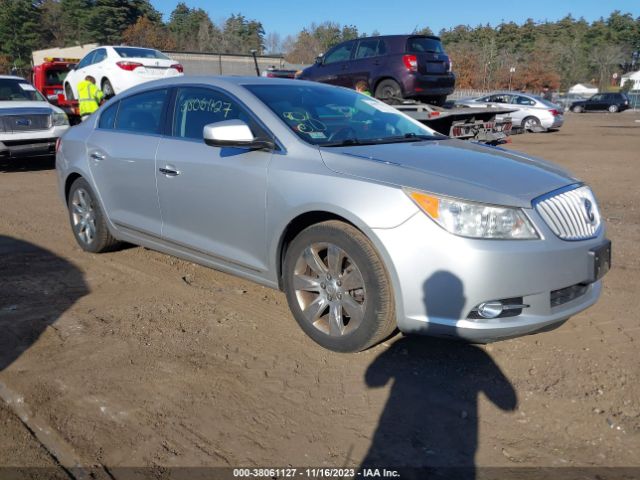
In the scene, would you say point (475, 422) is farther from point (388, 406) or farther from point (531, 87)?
point (531, 87)

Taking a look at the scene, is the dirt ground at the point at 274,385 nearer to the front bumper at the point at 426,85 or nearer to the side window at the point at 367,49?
the front bumper at the point at 426,85

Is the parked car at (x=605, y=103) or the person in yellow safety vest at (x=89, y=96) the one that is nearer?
the person in yellow safety vest at (x=89, y=96)

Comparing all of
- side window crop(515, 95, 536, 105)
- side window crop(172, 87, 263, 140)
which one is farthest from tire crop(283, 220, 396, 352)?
side window crop(515, 95, 536, 105)

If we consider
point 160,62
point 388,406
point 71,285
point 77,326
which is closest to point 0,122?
point 160,62

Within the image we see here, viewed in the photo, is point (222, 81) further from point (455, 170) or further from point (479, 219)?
point (479, 219)

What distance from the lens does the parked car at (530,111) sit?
2302cm

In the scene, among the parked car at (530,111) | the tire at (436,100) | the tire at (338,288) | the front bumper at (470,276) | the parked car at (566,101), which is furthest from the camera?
the parked car at (566,101)

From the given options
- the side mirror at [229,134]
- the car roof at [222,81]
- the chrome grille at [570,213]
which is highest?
the car roof at [222,81]

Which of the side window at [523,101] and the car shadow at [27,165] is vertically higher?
the side window at [523,101]

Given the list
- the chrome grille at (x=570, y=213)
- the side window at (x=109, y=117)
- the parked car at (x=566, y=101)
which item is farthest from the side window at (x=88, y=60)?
the parked car at (x=566, y=101)

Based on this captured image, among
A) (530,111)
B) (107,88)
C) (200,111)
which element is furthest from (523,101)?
(200,111)

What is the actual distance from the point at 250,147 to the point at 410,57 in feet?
25.4

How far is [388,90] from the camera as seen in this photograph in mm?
11227

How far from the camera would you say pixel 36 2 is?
71.8 metres
